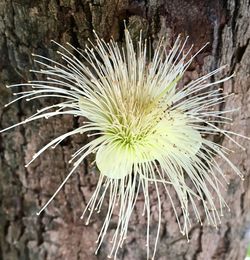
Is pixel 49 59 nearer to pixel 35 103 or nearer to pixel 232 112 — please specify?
pixel 35 103

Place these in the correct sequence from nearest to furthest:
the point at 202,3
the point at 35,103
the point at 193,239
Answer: the point at 202,3
the point at 35,103
the point at 193,239

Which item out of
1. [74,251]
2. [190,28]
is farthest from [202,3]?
[74,251]

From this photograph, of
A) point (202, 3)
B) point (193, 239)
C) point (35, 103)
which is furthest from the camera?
point (193, 239)
